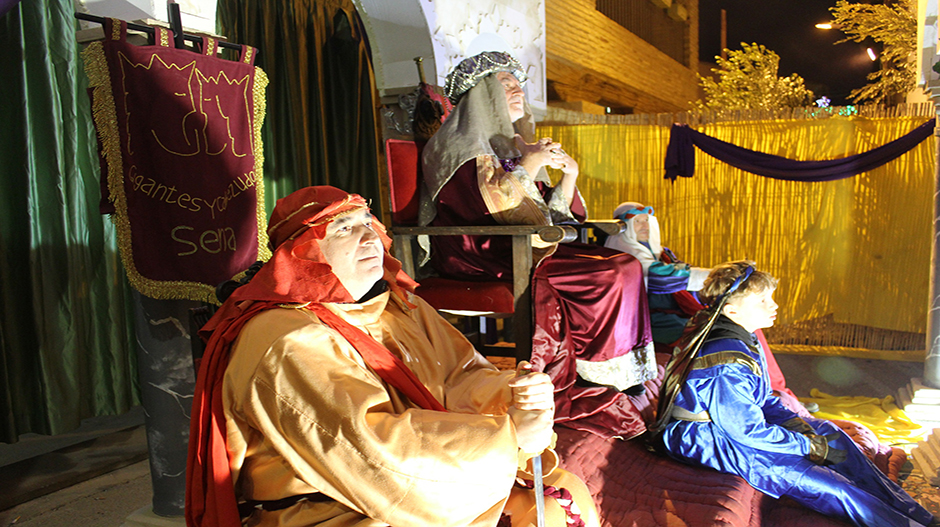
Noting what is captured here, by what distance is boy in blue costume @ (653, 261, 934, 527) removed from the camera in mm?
2180

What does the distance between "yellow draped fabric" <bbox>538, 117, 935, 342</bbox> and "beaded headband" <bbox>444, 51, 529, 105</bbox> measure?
114 inches

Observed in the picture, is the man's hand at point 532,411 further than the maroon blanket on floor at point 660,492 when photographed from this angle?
No

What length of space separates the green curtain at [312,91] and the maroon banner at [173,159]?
2071 millimetres

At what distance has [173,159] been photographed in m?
2.07

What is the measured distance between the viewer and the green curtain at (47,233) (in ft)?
10.2

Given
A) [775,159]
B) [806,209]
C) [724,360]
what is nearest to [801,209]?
[806,209]

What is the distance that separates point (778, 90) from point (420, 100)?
268 inches

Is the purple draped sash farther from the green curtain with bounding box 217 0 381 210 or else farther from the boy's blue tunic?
the boy's blue tunic

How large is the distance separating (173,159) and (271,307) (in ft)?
3.03

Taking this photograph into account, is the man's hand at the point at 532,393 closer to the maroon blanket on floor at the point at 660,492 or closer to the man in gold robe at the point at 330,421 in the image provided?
the man in gold robe at the point at 330,421

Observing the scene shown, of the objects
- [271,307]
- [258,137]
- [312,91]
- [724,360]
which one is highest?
[312,91]

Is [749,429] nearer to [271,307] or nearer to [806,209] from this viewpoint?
[271,307]

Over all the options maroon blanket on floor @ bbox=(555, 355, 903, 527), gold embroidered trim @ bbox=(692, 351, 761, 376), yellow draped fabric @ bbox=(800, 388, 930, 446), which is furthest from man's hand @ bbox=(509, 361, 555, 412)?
yellow draped fabric @ bbox=(800, 388, 930, 446)

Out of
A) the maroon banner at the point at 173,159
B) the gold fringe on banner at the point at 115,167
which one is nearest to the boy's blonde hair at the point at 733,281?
the maroon banner at the point at 173,159
